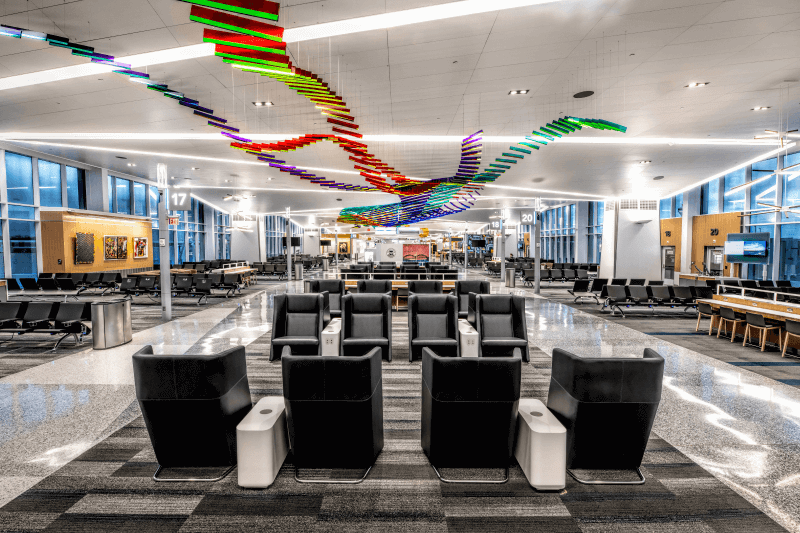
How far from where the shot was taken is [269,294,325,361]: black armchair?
5930mm

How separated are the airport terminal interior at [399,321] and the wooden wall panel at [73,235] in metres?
0.23

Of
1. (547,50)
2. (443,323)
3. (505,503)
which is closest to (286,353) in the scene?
(505,503)

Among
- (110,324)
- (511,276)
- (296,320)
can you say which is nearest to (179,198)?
(110,324)

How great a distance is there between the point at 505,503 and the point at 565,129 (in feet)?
19.1

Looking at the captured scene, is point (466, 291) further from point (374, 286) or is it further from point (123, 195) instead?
point (123, 195)

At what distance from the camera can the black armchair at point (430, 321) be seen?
595 cm

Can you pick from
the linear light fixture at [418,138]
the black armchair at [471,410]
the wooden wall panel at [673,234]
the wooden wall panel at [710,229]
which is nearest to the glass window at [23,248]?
the linear light fixture at [418,138]

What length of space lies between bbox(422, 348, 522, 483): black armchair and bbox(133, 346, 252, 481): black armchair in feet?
5.05

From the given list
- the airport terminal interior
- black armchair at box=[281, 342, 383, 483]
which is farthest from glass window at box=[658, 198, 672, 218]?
black armchair at box=[281, 342, 383, 483]

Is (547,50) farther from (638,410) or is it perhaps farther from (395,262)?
(395,262)

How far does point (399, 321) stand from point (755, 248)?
1177 cm

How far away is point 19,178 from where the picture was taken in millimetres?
13586

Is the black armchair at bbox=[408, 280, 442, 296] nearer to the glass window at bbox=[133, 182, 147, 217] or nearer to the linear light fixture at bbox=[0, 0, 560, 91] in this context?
the linear light fixture at bbox=[0, 0, 560, 91]

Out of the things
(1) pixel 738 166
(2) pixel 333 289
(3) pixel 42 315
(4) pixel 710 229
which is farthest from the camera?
(4) pixel 710 229
